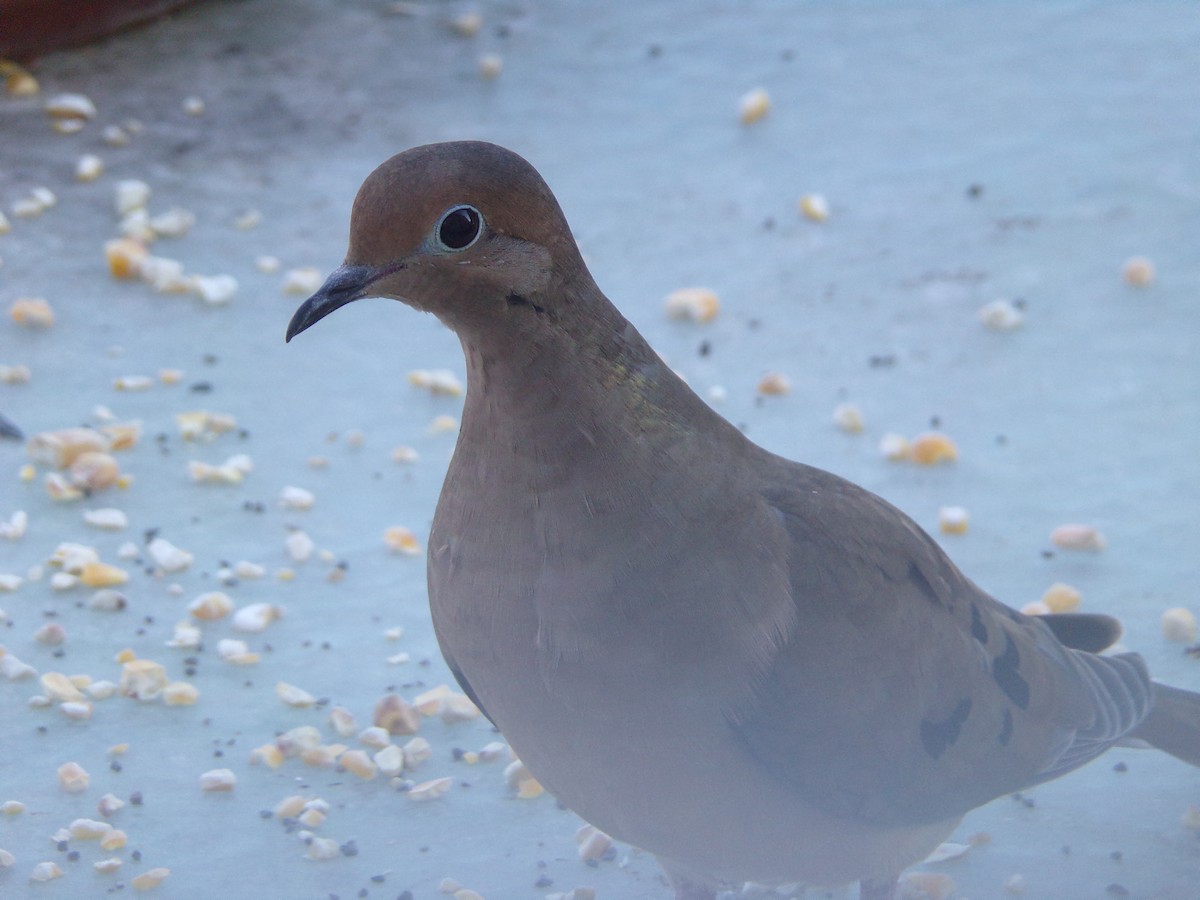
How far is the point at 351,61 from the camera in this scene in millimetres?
5336

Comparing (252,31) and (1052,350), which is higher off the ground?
(252,31)

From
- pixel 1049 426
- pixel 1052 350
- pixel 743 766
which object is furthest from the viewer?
pixel 1052 350

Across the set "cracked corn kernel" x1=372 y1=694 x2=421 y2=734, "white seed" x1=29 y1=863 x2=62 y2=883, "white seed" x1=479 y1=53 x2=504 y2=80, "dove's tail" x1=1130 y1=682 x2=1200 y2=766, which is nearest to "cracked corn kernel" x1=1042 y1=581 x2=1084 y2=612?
"dove's tail" x1=1130 y1=682 x2=1200 y2=766

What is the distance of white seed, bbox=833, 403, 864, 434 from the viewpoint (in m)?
3.57

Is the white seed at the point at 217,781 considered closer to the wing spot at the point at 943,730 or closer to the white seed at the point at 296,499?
the white seed at the point at 296,499

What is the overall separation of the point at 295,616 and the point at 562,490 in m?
1.35

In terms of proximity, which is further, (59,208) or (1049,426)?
(59,208)

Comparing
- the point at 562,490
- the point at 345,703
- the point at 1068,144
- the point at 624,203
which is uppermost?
the point at 1068,144

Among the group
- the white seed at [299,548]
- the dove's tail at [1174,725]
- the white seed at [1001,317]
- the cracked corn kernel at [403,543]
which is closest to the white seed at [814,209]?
the white seed at [1001,317]

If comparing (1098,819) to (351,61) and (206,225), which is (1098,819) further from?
(351,61)

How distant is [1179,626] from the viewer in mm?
2822

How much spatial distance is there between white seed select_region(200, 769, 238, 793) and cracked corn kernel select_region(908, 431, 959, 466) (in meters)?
1.76

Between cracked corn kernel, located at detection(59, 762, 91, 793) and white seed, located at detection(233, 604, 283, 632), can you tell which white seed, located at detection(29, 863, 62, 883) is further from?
white seed, located at detection(233, 604, 283, 632)

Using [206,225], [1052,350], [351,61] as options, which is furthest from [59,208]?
[1052,350]
